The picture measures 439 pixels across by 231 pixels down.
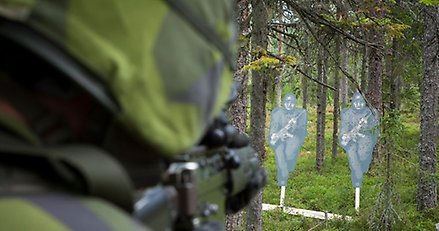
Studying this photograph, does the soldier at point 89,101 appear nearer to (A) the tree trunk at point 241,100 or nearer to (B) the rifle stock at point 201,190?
(B) the rifle stock at point 201,190

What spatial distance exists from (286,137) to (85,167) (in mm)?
9512

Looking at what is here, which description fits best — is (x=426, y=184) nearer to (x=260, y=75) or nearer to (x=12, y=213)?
(x=260, y=75)

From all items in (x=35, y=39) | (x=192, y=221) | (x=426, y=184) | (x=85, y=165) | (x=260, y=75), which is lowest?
(x=426, y=184)

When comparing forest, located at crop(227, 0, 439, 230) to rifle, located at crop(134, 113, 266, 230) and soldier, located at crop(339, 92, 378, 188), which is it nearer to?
soldier, located at crop(339, 92, 378, 188)

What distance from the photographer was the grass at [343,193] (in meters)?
9.65

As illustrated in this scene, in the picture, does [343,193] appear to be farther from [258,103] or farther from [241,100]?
[258,103]

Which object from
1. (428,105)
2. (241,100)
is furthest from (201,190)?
(428,105)

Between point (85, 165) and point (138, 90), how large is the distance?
0.11m

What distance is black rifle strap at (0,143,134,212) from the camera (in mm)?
633

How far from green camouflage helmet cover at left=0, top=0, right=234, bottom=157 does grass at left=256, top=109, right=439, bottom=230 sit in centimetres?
840

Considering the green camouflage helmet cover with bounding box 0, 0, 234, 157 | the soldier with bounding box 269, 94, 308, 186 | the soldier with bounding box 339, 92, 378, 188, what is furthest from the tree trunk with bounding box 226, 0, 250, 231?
the green camouflage helmet cover with bounding box 0, 0, 234, 157

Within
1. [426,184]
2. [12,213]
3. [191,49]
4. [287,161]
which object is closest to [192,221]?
[191,49]

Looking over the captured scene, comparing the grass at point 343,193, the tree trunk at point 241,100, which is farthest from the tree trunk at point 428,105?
the tree trunk at point 241,100

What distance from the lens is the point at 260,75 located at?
271 inches
